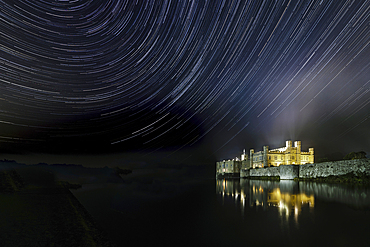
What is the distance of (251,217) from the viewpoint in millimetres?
15242

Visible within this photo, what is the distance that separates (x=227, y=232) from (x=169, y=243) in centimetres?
333

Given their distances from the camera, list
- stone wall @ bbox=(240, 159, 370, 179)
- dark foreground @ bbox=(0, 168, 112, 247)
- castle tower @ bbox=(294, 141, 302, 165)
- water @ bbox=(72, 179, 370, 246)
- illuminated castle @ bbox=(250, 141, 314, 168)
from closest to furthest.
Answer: dark foreground @ bbox=(0, 168, 112, 247) → water @ bbox=(72, 179, 370, 246) → stone wall @ bbox=(240, 159, 370, 179) → castle tower @ bbox=(294, 141, 302, 165) → illuminated castle @ bbox=(250, 141, 314, 168)

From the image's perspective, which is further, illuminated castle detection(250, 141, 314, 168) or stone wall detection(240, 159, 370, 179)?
illuminated castle detection(250, 141, 314, 168)

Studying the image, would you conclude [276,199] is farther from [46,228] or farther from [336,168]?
[336,168]

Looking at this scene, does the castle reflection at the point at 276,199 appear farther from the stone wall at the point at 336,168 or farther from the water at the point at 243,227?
the stone wall at the point at 336,168

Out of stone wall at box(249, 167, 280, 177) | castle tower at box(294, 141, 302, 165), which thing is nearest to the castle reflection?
stone wall at box(249, 167, 280, 177)

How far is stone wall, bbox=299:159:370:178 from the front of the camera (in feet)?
142

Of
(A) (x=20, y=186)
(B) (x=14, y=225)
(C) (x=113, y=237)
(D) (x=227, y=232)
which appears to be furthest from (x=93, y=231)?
(A) (x=20, y=186)

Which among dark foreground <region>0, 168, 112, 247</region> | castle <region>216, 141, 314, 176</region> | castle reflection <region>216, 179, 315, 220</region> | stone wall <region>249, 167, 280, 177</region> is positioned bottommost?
stone wall <region>249, 167, 280, 177</region>

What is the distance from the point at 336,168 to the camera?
4959 cm

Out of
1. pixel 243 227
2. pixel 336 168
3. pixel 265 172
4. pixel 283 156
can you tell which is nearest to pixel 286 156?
pixel 283 156

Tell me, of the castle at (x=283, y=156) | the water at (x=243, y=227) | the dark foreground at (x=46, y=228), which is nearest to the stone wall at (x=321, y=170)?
the castle at (x=283, y=156)

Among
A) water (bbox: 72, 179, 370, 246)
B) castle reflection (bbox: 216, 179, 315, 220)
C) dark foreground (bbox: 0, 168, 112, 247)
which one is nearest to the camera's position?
dark foreground (bbox: 0, 168, 112, 247)

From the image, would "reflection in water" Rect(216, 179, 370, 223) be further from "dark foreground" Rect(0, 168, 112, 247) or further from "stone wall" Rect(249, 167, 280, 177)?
"stone wall" Rect(249, 167, 280, 177)
